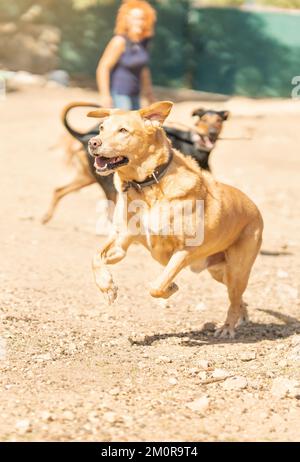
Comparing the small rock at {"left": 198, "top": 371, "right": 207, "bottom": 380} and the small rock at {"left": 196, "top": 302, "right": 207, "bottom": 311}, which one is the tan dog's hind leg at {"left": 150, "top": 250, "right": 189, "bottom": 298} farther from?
the small rock at {"left": 196, "top": 302, "right": 207, "bottom": 311}

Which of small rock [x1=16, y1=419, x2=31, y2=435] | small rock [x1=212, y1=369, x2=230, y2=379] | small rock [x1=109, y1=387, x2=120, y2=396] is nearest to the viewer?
small rock [x1=16, y1=419, x2=31, y2=435]

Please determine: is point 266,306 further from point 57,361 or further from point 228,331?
point 57,361

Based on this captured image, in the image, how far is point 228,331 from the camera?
6.75m

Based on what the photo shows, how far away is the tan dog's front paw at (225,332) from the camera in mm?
6723

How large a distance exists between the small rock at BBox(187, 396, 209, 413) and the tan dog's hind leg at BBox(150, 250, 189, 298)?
1108mm

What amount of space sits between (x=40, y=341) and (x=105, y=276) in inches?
23.5

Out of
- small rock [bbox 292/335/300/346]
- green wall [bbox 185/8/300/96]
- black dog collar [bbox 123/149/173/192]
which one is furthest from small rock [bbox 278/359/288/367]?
green wall [bbox 185/8/300/96]

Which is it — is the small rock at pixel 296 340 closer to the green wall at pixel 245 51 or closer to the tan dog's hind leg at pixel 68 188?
the tan dog's hind leg at pixel 68 188

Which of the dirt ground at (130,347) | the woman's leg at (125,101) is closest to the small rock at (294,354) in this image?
the dirt ground at (130,347)

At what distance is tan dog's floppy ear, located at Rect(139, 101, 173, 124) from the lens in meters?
5.94

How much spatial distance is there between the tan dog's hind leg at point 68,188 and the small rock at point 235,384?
4397 mm

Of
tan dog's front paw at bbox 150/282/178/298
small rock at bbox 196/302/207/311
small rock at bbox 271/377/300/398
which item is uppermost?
tan dog's front paw at bbox 150/282/178/298

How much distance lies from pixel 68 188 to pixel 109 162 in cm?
400
